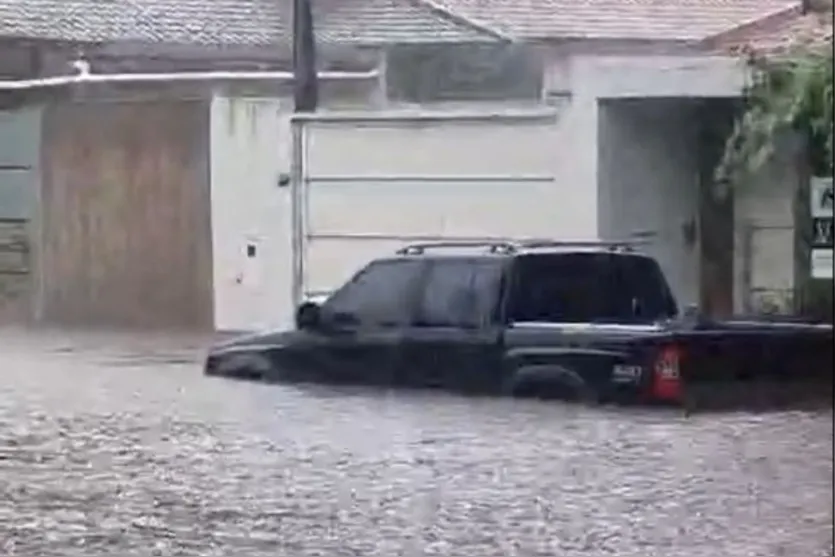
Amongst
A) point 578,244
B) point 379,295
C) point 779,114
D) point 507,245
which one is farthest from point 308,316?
point 779,114

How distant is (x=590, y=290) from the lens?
9.33ft

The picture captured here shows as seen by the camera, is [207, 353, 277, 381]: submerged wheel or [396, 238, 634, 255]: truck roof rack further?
[207, 353, 277, 381]: submerged wheel

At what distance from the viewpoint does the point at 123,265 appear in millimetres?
3000

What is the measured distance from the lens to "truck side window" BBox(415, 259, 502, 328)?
2.89m

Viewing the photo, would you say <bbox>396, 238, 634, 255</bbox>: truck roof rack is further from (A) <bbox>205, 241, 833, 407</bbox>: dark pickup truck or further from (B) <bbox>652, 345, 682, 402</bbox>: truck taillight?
(B) <bbox>652, 345, 682, 402</bbox>: truck taillight

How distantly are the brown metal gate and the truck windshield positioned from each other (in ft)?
1.53

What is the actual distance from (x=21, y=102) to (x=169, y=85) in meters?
0.24

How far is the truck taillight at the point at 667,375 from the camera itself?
279 cm

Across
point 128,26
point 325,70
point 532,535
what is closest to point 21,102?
point 128,26

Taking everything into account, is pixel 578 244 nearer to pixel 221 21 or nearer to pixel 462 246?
pixel 462 246

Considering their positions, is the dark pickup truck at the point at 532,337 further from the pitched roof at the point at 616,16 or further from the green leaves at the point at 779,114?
the pitched roof at the point at 616,16

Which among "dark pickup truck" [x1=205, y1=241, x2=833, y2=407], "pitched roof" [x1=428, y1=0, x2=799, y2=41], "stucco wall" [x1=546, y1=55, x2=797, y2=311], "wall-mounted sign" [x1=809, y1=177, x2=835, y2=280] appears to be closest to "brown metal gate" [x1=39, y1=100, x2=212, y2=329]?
"dark pickup truck" [x1=205, y1=241, x2=833, y2=407]

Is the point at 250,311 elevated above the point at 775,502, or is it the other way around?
the point at 250,311

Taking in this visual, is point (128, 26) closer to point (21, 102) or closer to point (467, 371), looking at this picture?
point (21, 102)
